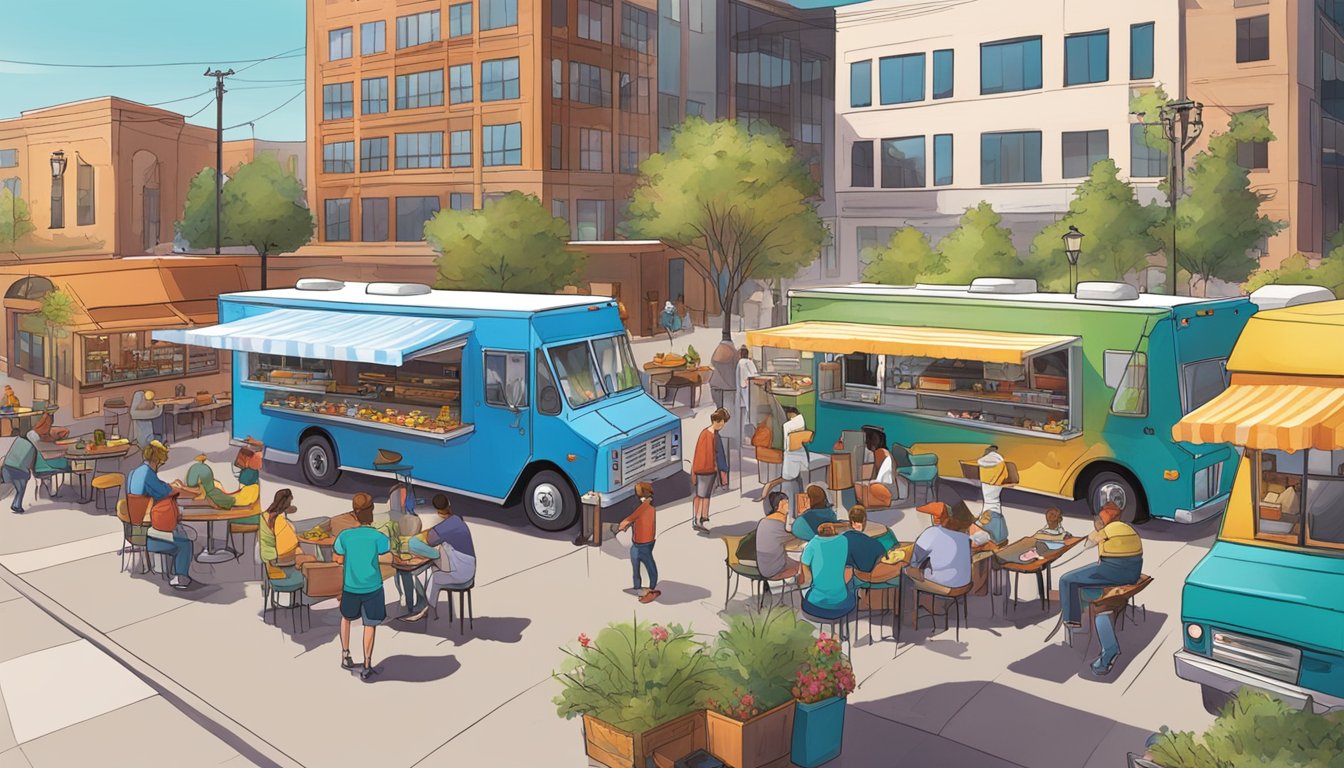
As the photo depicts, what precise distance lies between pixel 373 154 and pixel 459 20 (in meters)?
7.69

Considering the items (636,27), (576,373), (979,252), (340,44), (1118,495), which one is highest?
(636,27)

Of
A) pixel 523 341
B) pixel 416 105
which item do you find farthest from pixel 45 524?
pixel 416 105

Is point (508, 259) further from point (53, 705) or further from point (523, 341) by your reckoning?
point (53, 705)

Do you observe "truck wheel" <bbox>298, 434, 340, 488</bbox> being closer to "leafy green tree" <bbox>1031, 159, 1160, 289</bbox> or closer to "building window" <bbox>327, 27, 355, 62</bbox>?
"leafy green tree" <bbox>1031, 159, 1160, 289</bbox>

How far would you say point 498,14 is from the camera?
155 ft

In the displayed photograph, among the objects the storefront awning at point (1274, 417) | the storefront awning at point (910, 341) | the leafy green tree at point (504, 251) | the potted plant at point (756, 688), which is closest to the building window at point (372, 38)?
the leafy green tree at point (504, 251)

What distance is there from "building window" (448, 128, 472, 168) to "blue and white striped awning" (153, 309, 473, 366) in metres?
30.8

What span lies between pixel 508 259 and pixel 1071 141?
24.7 m

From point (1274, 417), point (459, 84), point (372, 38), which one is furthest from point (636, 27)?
point (1274, 417)

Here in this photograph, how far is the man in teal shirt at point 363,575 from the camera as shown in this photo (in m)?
10.1

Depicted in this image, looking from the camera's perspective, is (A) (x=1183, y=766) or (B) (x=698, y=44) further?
(B) (x=698, y=44)

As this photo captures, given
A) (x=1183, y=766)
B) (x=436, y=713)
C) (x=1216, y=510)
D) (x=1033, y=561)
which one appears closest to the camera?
(x=1183, y=766)

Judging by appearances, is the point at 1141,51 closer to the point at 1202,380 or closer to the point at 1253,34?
the point at 1253,34

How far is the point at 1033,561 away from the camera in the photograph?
11453mm
